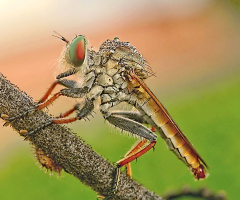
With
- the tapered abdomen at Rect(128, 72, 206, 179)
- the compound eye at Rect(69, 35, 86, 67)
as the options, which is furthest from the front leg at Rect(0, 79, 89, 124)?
the tapered abdomen at Rect(128, 72, 206, 179)

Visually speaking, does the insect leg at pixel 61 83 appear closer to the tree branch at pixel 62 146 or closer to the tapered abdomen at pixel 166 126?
the tapered abdomen at pixel 166 126

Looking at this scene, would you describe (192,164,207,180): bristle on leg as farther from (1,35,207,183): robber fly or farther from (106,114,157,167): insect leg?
(106,114,157,167): insect leg

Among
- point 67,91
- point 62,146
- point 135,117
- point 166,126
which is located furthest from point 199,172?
point 62,146

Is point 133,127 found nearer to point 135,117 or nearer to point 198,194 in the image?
point 135,117

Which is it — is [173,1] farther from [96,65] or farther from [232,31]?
[96,65]

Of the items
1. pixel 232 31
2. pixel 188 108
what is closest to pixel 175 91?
pixel 188 108

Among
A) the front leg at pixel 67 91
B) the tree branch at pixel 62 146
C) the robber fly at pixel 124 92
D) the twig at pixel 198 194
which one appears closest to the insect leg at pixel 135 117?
the robber fly at pixel 124 92
